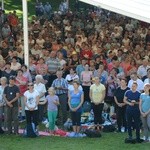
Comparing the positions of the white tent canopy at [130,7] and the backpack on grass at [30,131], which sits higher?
the white tent canopy at [130,7]

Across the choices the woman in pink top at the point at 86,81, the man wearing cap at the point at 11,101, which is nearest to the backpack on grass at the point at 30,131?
the man wearing cap at the point at 11,101

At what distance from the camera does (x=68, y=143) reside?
579 inches

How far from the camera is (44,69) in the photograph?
679 inches

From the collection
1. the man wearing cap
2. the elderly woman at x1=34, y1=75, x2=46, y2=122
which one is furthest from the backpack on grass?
the elderly woman at x1=34, y1=75, x2=46, y2=122

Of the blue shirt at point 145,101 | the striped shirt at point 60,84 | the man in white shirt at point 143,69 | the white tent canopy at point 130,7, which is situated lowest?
the blue shirt at point 145,101

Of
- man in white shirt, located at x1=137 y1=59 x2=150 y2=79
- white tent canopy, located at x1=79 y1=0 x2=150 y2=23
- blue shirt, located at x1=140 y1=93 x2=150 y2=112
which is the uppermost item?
white tent canopy, located at x1=79 y1=0 x2=150 y2=23

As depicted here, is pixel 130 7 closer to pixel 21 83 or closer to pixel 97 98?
pixel 97 98

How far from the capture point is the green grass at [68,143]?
47.0 feet

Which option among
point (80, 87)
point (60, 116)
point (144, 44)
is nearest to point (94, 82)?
point (80, 87)

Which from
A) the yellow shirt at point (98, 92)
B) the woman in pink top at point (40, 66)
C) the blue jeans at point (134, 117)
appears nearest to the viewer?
the blue jeans at point (134, 117)

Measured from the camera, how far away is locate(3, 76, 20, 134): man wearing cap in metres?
15.4

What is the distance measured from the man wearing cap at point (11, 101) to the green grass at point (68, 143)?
1.37 ft

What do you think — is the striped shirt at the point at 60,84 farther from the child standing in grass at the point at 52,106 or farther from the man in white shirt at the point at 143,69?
the man in white shirt at the point at 143,69

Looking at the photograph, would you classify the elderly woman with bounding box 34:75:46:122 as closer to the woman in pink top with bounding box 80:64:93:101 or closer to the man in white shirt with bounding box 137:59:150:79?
the woman in pink top with bounding box 80:64:93:101
